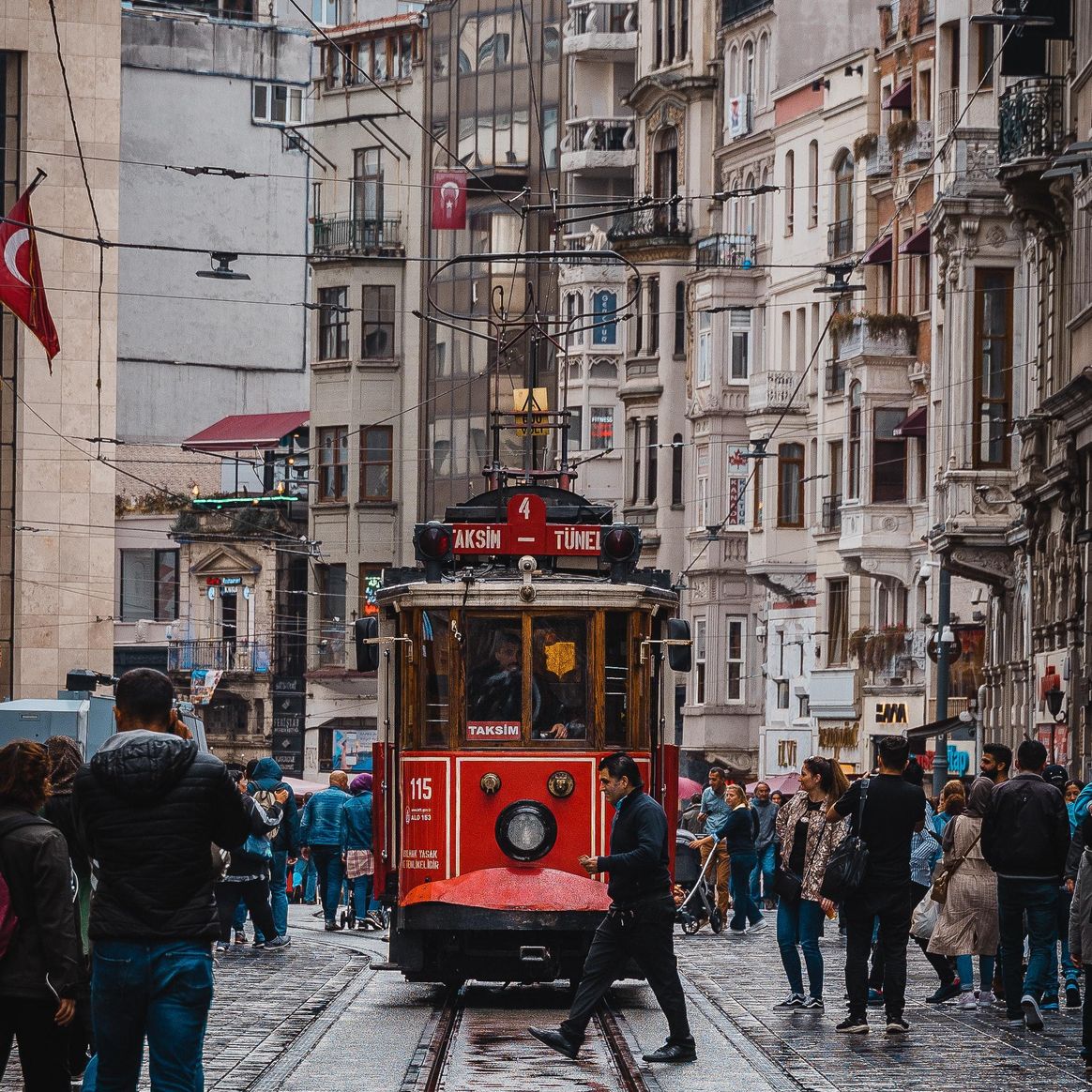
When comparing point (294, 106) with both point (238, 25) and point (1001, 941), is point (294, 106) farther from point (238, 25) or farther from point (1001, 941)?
point (1001, 941)

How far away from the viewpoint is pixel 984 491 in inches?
1558

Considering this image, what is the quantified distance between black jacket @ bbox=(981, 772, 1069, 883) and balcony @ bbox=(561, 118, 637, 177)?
57970 millimetres

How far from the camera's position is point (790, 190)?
60.2m

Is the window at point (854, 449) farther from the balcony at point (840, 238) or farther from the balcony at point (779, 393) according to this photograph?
the balcony at point (779, 393)

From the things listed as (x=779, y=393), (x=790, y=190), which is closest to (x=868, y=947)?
(x=779, y=393)

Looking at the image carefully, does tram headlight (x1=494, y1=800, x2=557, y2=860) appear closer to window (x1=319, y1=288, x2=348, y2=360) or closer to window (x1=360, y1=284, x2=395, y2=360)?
window (x1=360, y1=284, x2=395, y2=360)

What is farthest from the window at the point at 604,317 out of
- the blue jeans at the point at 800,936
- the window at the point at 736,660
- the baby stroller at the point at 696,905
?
the blue jeans at the point at 800,936

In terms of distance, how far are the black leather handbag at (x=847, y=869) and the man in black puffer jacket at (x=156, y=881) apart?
302 inches

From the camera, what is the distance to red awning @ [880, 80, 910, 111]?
172 ft

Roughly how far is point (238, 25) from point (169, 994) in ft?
254

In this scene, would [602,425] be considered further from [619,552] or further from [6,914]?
[6,914]

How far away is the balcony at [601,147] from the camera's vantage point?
7381 centimetres

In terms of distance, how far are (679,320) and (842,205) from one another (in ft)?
37.6

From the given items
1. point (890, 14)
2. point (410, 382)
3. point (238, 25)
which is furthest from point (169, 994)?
point (238, 25)
